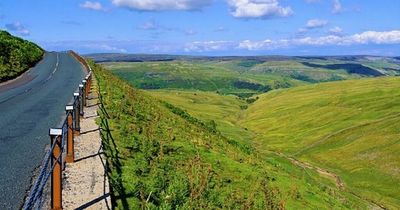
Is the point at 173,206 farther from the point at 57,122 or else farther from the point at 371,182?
the point at 371,182

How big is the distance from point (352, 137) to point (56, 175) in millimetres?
126354

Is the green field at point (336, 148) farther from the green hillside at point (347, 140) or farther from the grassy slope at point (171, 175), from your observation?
the grassy slope at point (171, 175)

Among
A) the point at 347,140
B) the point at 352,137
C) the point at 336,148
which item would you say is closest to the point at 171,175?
the point at 336,148

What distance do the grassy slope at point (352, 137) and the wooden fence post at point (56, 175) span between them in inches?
2724

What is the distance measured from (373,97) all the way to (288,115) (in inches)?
1282

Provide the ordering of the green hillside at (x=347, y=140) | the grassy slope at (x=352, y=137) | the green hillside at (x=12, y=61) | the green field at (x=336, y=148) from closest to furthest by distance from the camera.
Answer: the green field at (x=336, y=148) < the green hillside at (x=12, y=61) < the green hillside at (x=347, y=140) < the grassy slope at (x=352, y=137)

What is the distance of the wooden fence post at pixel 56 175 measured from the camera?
12.1 meters

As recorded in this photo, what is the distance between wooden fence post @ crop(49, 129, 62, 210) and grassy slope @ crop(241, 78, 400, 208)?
6919 cm

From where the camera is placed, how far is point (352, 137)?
13025 cm

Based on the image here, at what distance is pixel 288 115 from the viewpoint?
633 ft

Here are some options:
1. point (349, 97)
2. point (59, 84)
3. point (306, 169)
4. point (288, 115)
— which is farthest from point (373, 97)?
point (59, 84)

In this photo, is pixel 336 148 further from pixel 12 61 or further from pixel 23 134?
pixel 23 134

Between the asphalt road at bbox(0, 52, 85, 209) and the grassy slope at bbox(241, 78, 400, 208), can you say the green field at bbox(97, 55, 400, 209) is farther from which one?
the asphalt road at bbox(0, 52, 85, 209)

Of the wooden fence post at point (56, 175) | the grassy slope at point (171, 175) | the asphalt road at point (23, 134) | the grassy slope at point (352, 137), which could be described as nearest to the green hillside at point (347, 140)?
the grassy slope at point (352, 137)
